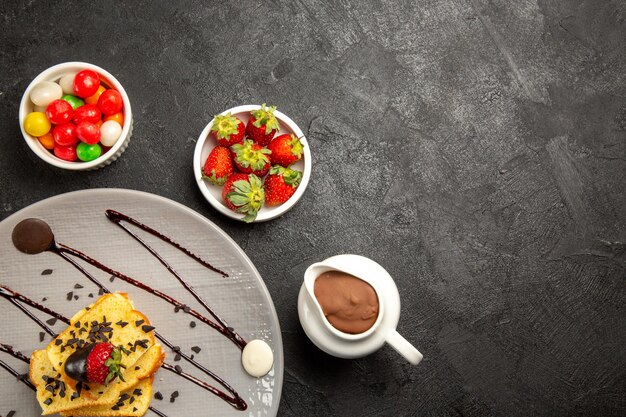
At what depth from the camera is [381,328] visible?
1.92 meters

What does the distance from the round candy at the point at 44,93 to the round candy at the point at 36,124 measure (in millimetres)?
45

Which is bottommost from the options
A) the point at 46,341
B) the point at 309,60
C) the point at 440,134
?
the point at 440,134

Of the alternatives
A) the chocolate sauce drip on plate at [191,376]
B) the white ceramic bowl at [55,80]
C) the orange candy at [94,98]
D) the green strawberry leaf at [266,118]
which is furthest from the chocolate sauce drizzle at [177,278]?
the green strawberry leaf at [266,118]

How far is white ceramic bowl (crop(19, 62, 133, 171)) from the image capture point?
210cm

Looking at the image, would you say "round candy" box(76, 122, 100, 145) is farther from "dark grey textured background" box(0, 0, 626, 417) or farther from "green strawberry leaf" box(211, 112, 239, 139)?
"green strawberry leaf" box(211, 112, 239, 139)

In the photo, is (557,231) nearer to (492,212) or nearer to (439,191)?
(492,212)

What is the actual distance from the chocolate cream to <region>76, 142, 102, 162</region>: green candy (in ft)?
3.15

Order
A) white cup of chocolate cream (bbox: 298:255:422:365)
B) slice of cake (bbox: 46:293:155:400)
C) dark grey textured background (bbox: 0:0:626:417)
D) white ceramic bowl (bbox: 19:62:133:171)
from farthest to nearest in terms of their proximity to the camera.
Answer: dark grey textured background (bbox: 0:0:626:417), white ceramic bowl (bbox: 19:62:133:171), slice of cake (bbox: 46:293:155:400), white cup of chocolate cream (bbox: 298:255:422:365)

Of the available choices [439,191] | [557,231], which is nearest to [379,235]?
[439,191]

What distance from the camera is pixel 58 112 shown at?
2.07m

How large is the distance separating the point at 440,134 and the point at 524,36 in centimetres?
55

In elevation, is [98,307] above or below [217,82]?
below

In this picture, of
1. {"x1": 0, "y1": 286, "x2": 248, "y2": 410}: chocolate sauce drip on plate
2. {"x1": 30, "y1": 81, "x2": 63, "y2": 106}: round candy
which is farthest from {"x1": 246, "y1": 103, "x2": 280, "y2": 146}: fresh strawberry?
{"x1": 0, "y1": 286, "x2": 248, "y2": 410}: chocolate sauce drip on plate

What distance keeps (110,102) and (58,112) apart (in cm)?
18
